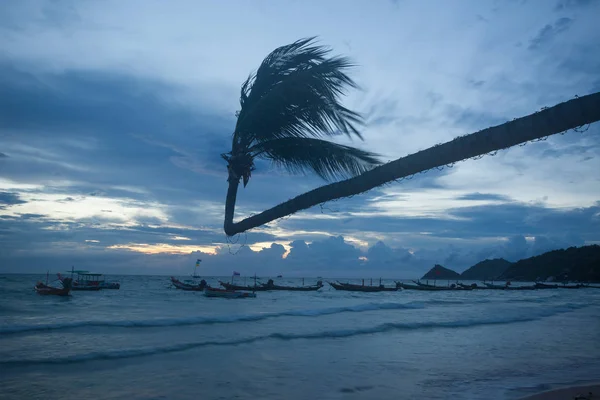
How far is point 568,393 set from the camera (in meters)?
7.39

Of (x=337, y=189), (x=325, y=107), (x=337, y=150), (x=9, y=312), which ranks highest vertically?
(x=325, y=107)

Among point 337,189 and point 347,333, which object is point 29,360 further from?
point 337,189

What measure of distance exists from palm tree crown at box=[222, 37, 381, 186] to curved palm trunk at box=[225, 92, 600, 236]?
39.6 inches

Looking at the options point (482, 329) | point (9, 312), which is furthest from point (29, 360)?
point (9, 312)

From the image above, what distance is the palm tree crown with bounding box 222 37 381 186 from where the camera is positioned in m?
4.64

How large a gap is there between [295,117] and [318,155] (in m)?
0.53

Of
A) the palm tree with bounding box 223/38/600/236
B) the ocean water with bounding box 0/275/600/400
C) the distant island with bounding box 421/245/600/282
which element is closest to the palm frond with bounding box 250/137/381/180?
the palm tree with bounding box 223/38/600/236

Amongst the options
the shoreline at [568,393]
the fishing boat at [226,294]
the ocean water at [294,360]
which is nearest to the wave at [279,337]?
the ocean water at [294,360]

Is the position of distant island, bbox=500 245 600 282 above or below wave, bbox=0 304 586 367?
above

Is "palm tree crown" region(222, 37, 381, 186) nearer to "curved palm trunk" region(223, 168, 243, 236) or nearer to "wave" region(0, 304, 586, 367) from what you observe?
"curved palm trunk" region(223, 168, 243, 236)

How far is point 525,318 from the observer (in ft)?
80.5

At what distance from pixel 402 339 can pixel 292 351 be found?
4855 mm

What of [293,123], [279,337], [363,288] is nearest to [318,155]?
[293,123]

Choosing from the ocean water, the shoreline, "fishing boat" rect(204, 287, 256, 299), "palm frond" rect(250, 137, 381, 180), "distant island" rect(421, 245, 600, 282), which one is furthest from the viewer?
"distant island" rect(421, 245, 600, 282)
